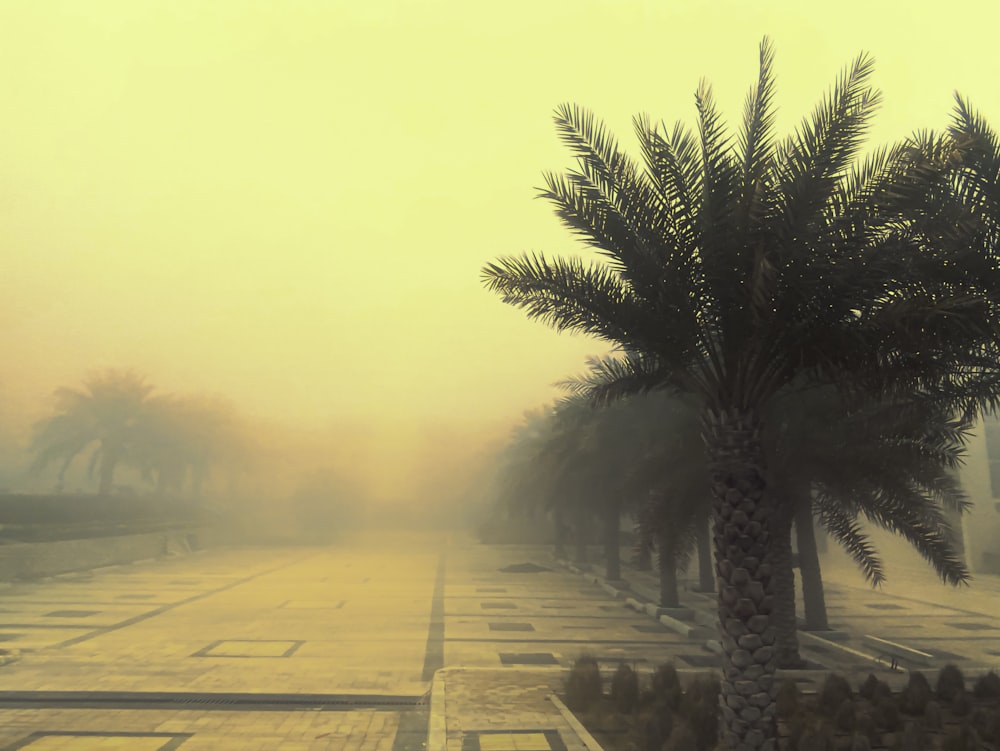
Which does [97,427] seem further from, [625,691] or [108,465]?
[625,691]

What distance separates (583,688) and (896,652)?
9.73 metres

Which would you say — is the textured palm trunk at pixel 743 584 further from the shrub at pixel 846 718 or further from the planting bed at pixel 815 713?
the shrub at pixel 846 718

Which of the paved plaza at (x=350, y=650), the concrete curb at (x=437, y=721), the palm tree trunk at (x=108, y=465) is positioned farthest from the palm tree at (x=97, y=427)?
the concrete curb at (x=437, y=721)

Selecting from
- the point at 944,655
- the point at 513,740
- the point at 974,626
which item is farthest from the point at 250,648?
the point at 974,626

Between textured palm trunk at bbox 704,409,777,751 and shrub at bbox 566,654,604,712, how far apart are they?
3345 mm

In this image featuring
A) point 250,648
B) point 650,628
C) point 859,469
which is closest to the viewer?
point 859,469

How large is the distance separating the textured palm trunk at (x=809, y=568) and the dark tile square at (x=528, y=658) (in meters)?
6.77

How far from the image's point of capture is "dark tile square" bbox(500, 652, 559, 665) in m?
16.4

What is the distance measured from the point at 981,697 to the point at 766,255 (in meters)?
8.79

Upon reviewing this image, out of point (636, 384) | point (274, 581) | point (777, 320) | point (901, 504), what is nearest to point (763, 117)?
point (777, 320)

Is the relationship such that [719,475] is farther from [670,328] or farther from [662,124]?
[662,124]

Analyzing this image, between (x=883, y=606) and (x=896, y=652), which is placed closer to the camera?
(x=896, y=652)

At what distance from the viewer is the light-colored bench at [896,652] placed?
16.5 metres

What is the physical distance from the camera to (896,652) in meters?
17.4
